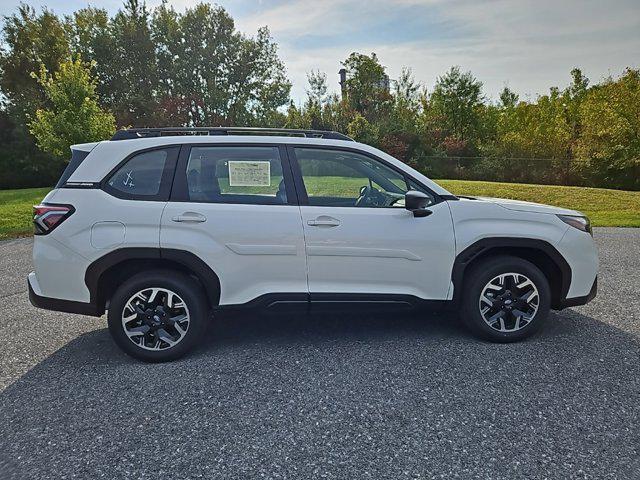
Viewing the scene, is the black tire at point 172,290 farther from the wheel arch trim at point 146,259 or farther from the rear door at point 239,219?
the rear door at point 239,219

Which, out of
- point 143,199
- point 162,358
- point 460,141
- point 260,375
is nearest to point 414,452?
point 260,375

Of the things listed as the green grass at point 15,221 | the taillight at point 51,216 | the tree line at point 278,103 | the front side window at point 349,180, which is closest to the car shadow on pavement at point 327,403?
the taillight at point 51,216

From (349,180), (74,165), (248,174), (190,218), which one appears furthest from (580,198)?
(74,165)

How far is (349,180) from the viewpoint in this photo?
364 cm

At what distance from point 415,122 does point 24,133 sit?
27.7m

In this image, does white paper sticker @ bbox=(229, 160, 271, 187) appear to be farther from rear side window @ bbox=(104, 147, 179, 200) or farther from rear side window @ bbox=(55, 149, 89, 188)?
rear side window @ bbox=(55, 149, 89, 188)

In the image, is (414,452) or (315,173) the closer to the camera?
(414,452)

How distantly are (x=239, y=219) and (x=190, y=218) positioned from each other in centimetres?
38

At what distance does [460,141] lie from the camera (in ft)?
97.5

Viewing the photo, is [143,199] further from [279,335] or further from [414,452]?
[414,452]

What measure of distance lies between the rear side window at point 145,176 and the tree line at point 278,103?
930 inches

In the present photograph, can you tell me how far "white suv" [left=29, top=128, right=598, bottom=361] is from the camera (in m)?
3.19

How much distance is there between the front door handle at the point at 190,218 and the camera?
319 cm

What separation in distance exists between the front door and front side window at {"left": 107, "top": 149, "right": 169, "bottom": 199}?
3.57 feet
